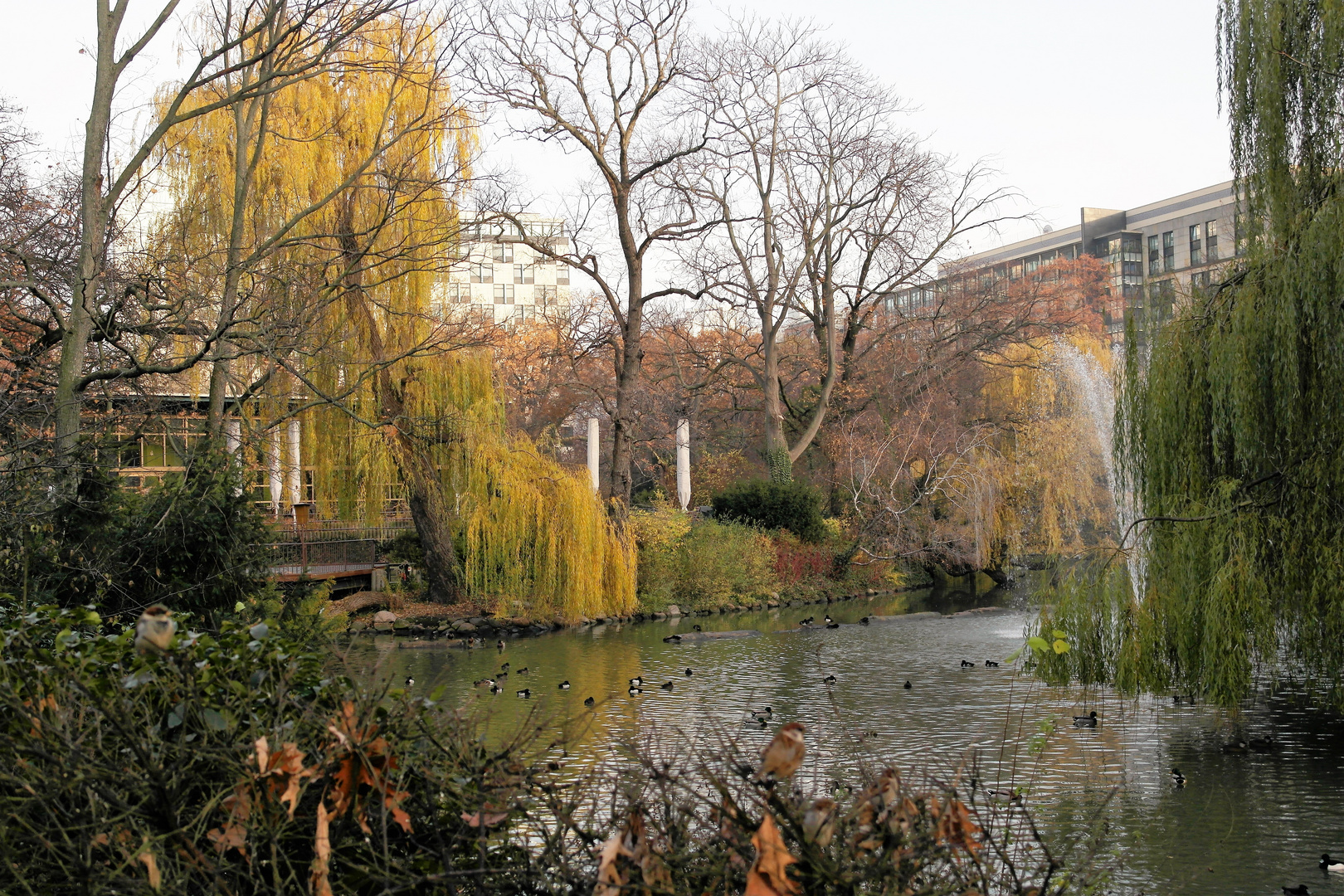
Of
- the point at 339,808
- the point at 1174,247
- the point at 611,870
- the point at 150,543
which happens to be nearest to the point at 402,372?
the point at 150,543

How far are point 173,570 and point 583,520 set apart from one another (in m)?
10.7

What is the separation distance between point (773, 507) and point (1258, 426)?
1809 centimetres

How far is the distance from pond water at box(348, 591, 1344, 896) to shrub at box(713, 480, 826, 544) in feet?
23.2

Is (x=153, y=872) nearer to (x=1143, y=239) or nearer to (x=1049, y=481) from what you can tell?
(x=1049, y=481)

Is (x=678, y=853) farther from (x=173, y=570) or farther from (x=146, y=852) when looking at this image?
(x=173, y=570)

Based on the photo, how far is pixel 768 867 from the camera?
2373mm

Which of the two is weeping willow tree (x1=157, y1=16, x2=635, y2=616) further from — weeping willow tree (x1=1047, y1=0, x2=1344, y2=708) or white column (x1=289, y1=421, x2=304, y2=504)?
weeping willow tree (x1=1047, y1=0, x2=1344, y2=708)

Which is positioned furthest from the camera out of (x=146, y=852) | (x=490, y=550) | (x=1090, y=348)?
(x=1090, y=348)

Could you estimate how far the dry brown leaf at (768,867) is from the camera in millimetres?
2371

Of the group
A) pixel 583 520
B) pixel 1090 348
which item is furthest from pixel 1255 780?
pixel 1090 348

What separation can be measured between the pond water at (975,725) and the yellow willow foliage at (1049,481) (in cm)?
822

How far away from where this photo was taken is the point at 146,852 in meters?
2.81

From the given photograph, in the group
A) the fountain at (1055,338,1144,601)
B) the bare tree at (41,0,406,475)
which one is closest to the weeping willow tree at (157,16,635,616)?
the bare tree at (41,0,406,475)

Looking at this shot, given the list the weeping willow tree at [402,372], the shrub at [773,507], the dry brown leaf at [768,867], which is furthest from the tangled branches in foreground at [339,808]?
the shrub at [773,507]
